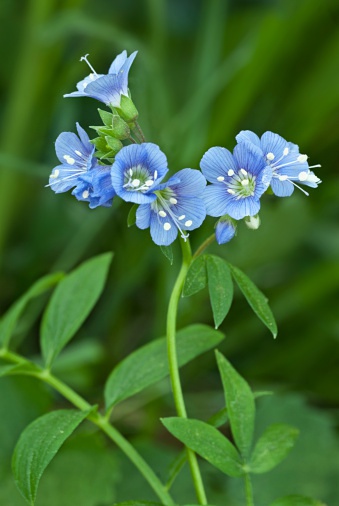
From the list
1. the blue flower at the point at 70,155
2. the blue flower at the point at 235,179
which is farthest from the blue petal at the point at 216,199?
the blue flower at the point at 70,155

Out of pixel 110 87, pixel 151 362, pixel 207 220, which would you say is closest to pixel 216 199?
pixel 110 87

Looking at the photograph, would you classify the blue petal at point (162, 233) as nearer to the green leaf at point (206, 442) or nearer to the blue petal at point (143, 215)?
the blue petal at point (143, 215)

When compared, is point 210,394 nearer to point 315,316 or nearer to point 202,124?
point 315,316

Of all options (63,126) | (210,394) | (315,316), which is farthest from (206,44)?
(210,394)

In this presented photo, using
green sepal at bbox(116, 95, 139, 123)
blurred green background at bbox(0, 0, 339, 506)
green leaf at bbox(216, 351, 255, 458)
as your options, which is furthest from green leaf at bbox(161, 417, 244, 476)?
blurred green background at bbox(0, 0, 339, 506)

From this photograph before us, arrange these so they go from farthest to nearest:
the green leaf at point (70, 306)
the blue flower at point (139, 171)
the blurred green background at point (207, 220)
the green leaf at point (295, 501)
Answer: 1. the blurred green background at point (207, 220)
2. the green leaf at point (70, 306)
3. the green leaf at point (295, 501)
4. the blue flower at point (139, 171)

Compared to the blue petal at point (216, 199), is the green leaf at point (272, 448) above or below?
below
